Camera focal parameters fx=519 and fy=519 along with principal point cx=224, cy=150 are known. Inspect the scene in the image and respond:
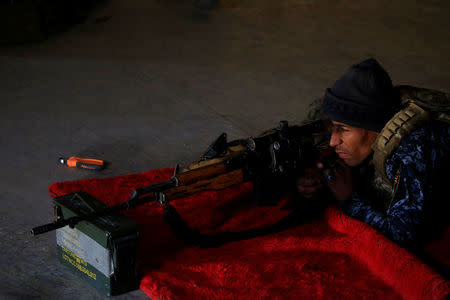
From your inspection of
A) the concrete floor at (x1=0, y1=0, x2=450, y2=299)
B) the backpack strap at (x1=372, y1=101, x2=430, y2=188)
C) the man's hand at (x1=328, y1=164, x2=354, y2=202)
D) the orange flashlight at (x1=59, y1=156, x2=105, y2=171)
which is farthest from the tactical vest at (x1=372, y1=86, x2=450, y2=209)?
the orange flashlight at (x1=59, y1=156, x2=105, y2=171)

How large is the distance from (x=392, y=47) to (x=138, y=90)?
330 cm

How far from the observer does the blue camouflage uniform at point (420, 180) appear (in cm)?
206

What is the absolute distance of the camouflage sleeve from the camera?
2.06 m

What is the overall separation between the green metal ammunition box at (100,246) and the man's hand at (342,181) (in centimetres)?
94

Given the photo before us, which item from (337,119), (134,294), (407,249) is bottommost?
(134,294)

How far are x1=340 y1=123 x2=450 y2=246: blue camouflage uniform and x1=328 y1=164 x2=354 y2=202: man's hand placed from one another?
0.24 m

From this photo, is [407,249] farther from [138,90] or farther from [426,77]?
[426,77]

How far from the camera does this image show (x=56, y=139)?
354 centimetres

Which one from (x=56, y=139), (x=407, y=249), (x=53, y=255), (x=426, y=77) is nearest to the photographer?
(x=407, y=249)

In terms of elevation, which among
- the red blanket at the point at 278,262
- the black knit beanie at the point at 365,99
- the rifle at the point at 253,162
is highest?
the black knit beanie at the point at 365,99

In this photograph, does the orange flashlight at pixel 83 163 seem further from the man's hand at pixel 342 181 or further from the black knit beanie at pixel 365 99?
the black knit beanie at pixel 365 99

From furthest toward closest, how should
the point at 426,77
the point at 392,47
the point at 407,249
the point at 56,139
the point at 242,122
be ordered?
the point at 392,47, the point at 426,77, the point at 242,122, the point at 56,139, the point at 407,249

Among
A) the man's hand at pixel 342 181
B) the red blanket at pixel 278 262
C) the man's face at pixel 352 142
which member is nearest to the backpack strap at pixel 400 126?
Result: the man's face at pixel 352 142

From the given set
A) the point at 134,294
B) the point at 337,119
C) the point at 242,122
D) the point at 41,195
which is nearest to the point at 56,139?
the point at 41,195
